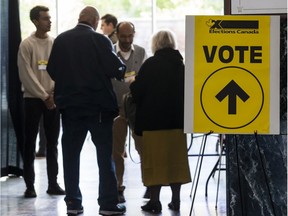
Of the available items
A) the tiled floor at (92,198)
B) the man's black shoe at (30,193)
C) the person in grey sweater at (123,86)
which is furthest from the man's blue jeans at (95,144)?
the man's black shoe at (30,193)

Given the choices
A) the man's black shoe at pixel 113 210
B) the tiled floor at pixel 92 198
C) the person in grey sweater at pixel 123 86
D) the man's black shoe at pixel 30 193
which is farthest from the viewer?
the man's black shoe at pixel 30 193

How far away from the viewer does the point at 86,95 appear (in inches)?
221

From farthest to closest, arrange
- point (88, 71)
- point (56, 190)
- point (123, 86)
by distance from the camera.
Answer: point (56, 190) < point (123, 86) < point (88, 71)

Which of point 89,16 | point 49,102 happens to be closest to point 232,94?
point 89,16


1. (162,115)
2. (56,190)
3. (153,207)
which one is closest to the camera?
(162,115)

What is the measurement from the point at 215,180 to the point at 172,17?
21.9ft

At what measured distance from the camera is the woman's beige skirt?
5.79m

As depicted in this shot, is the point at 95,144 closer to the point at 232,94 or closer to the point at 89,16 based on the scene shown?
the point at 89,16

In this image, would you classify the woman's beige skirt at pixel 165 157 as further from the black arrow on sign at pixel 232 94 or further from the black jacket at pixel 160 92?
the black arrow on sign at pixel 232 94

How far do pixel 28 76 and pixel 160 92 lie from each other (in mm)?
1381

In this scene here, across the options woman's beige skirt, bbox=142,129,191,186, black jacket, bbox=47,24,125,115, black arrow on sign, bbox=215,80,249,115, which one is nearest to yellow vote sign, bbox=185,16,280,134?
black arrow on sign, bbox=215,80,249,115

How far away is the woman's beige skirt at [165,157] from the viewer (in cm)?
579

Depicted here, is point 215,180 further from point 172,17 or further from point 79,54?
point 172,17

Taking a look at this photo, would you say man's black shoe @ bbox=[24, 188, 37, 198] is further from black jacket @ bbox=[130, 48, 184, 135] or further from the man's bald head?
the man's bald head
